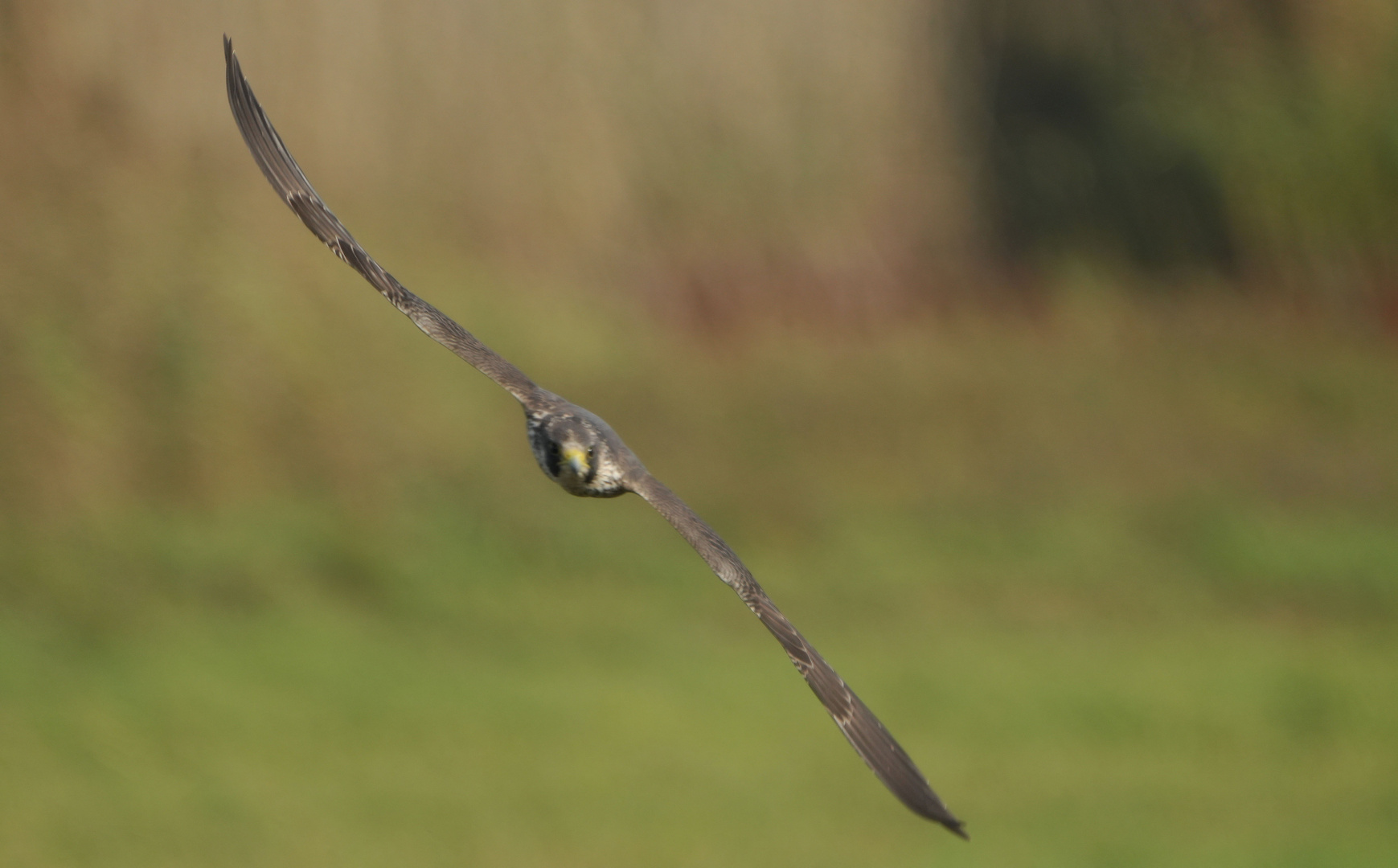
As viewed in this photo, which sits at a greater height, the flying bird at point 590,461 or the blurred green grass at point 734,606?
the blurred green grass at point 734,606

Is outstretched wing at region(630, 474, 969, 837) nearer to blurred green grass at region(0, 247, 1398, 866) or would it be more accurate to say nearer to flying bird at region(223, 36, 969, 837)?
flying bird at region(223, 36, 969, 837)

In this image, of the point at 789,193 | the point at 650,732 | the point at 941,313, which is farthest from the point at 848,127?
the point at 650,732

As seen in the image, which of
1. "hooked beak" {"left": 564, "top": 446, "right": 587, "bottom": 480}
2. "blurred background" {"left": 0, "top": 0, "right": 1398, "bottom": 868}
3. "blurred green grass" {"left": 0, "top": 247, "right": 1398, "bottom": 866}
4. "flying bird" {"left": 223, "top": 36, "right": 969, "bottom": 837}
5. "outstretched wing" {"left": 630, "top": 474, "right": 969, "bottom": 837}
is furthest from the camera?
"blurred background" {"left": 0, "top": 0, "right": 1398, "bottom": 868}

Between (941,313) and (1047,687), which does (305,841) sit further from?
(941,313)

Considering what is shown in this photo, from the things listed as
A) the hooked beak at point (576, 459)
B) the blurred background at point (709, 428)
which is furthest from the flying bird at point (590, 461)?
the blurred background at point (709, 428)

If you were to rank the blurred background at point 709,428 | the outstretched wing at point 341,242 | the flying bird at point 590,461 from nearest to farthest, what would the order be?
the flying bird at point 590,461 < the outstretched wing at point 341,242 < the blurred background at point 709,428

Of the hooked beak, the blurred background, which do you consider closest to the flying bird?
the hooked beak

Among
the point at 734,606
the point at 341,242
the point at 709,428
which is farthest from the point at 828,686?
the point at 709,428

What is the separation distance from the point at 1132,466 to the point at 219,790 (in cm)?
1111

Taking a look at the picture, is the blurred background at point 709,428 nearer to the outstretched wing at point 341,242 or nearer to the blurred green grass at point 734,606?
the blurred green grass at point 734,606

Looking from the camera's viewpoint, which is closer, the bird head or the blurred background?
the bird head

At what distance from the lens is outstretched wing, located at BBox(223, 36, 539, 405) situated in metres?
8.05

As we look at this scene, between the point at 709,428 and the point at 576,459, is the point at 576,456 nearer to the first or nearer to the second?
the point at 576,459

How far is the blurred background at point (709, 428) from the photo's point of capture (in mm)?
13719
